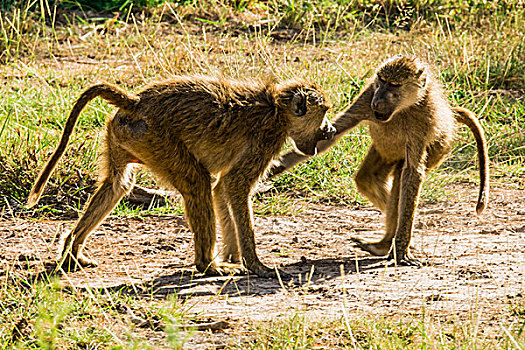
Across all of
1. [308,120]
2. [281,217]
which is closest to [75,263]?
[308,120]

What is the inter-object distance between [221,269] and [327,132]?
3.82ft

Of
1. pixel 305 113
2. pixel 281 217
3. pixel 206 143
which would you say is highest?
pixel 305 113

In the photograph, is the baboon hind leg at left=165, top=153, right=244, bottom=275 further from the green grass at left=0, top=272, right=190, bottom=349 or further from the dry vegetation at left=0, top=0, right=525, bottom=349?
the green grass at left=0, top=272, right=190, bottom=349

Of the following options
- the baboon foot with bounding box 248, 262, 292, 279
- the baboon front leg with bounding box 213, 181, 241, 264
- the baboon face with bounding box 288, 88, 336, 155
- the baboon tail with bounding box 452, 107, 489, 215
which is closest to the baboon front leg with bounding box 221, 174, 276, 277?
the baboon foot with bounding box 248, 262, 292, 279

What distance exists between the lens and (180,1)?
10.8m

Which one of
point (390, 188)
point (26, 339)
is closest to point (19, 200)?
point (26, 339)

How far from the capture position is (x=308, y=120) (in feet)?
17.2

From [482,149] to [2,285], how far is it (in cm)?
338

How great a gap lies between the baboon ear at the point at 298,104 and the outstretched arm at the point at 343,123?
0.58m

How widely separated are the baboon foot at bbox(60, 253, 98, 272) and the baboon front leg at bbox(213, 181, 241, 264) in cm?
Result: 86

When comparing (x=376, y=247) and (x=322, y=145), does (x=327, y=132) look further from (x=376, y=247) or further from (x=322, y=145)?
(x=376, y=247)

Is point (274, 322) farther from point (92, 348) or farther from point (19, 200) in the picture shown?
point (19, 200)

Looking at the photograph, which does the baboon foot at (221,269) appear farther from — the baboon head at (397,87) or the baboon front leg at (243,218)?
the baboon head at (397,87)

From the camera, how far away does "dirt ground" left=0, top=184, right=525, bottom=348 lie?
4.41 m
